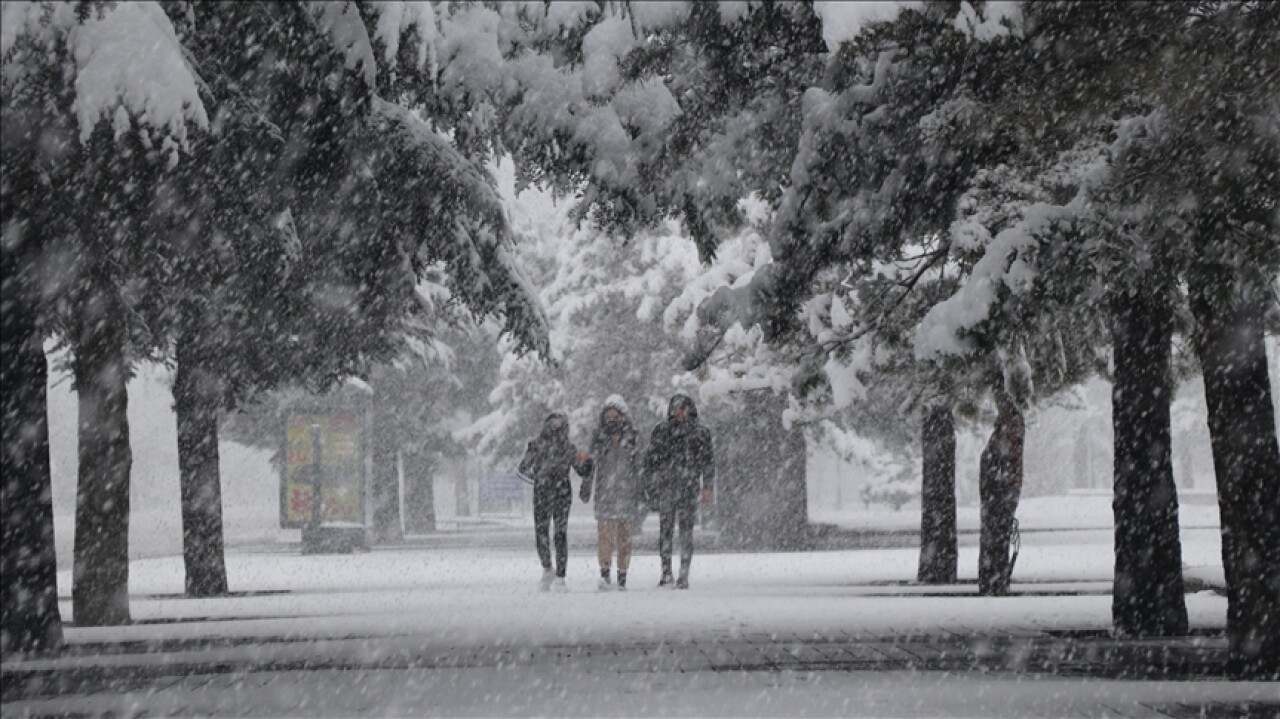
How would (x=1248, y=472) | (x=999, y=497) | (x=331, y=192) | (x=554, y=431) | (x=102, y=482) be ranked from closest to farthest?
(x=1248, y=472) → (x=331, y=192) → (x=102, y=482) → (x=999, y=497) → (x=554, y=431)

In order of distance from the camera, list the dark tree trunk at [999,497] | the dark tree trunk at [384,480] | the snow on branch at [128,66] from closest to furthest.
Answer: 1. the snow on branch at [128,66]
2. the dark tree trunk at [999,497]
3. the dark tree trunk at [384,480]

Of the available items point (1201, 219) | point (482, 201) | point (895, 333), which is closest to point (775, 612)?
point (895, 333)

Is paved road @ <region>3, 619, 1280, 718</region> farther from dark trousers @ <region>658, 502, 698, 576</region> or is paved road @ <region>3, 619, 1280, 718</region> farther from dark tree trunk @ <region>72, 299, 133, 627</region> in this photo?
dark trousers @ <region>658, 502, 698, 576</region>

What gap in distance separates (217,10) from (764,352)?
14.0m

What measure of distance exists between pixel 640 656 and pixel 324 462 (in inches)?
717

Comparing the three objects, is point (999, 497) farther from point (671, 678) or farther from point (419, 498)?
point (419, 498)

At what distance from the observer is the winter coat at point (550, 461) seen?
16797 millimetres

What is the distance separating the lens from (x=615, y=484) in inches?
650

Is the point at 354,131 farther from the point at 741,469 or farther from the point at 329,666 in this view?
the point at 741,469

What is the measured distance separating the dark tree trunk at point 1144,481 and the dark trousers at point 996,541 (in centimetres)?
405

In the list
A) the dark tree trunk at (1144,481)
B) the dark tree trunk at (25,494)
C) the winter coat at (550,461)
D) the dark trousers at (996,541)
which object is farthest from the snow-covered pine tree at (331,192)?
the dark trousers at (996,541)

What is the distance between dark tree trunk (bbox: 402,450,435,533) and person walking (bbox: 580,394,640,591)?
28.6m

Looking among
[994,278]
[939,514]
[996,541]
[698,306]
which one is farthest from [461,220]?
[939,514]

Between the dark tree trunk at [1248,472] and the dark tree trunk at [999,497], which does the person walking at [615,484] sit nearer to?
the dark tree trunk at [999,497]
